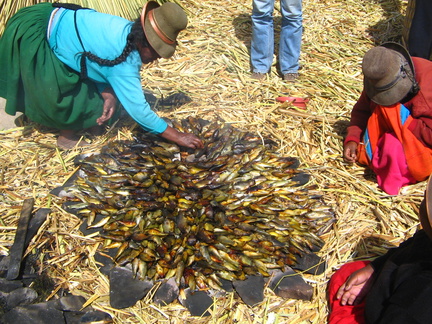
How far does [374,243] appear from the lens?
3.08 m

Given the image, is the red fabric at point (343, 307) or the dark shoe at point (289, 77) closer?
the red fabric at point (343, 307)

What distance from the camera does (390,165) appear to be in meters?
3.29

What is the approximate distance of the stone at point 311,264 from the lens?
2.85 meters

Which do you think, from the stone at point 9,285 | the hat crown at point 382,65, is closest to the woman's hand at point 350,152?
the hat crown at point 382,65

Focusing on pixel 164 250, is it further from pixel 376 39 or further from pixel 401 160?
pixel 376 39

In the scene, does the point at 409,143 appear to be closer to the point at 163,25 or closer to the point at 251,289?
the point at 251,289

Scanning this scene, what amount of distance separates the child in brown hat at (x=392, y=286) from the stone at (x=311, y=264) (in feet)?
0.49

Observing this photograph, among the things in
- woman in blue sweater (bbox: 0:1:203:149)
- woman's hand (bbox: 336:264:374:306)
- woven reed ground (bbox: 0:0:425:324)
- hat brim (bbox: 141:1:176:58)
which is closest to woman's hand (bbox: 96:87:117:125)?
woman in blue sweater (bbox: 0:1:203:149)

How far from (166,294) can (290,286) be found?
0.83 metres

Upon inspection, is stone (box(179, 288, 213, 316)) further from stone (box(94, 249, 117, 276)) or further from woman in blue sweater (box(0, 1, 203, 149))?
woman in blue sweater (box(0, 1, 203, 149))

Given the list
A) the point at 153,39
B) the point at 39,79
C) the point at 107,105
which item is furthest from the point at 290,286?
the point at 39,79

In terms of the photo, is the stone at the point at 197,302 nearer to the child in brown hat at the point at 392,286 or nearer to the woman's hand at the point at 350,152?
the child in brown hat at the point at 392,286

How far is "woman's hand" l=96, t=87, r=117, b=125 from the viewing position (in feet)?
12.3

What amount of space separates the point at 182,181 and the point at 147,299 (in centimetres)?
90
